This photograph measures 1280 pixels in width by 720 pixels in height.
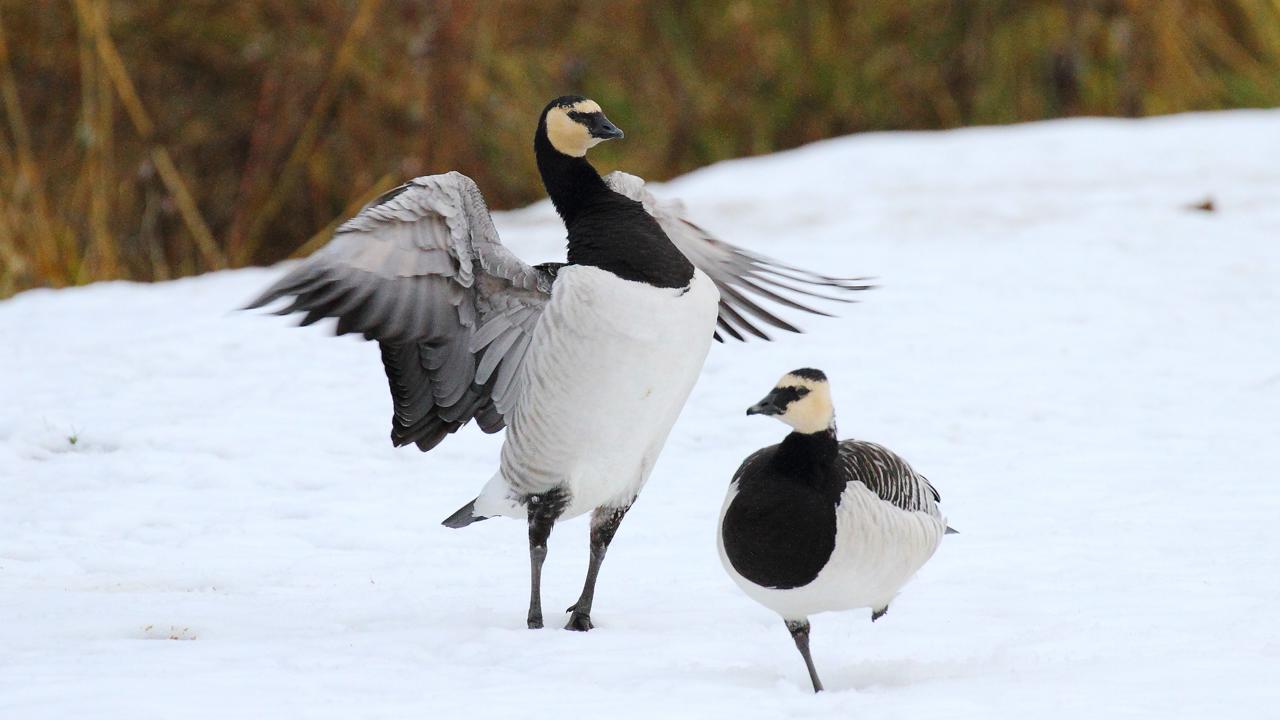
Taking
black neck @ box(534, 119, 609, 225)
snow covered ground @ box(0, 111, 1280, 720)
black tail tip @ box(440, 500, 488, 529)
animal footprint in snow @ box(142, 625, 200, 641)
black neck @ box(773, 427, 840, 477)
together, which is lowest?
snow covered ground @ box(0, 111, 1280, 720)

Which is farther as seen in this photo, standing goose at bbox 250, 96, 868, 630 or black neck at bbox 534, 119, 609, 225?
black neck at bbox 534, 119, 609, 225

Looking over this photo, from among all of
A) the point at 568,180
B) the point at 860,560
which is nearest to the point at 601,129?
the point at 568,180

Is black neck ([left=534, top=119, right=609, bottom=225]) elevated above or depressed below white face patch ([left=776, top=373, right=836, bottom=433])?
above

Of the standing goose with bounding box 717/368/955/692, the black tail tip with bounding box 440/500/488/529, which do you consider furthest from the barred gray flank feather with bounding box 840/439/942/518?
the black tail tip with bounding box 440/500/488/529

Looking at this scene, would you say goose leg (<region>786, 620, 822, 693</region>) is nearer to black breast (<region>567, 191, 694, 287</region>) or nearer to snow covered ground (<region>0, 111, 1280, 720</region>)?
snow covered ground (<region>0, 111, 1280, 720</region>)

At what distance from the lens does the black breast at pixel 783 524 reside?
3.71 meters

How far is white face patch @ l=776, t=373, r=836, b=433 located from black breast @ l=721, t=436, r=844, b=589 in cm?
9

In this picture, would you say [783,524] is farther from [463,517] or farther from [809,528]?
[463,517]

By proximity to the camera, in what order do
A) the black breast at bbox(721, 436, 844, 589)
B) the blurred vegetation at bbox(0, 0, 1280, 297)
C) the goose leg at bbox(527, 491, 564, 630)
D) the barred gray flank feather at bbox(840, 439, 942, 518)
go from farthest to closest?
the blurred vegetation at bbox(0, 0, 1280, 297) < the goose leg at bbox(527, 491, 564, 630) < the barred gray flank feather at bbox(840, 439, 942, 518) < the black breast at bbox(721, 436, 844, 589)

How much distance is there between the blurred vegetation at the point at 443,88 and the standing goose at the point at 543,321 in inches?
241

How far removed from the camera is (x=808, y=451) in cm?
382

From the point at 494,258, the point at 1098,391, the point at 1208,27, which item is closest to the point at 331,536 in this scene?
the point at 494,258

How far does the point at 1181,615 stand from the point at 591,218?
218 cm

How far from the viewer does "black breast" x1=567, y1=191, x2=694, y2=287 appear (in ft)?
13.7
